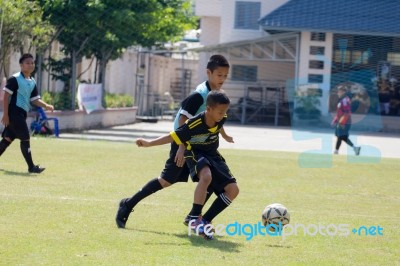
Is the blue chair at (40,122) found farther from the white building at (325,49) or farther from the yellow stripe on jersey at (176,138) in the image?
the yellow stripe on jersey at (176,138)

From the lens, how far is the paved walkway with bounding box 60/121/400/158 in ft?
89.0

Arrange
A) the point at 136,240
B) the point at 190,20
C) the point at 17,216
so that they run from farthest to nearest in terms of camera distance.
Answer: the point at 190,20 → the point at 17,216 → the point at 136,240

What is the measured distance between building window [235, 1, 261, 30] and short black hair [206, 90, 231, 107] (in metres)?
41.3

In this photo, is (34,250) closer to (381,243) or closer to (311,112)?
(381,243)

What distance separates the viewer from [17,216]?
9.69m

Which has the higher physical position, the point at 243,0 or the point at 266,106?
the point at 243,0

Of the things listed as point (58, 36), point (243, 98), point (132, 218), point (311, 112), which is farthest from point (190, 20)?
point (132, 218)

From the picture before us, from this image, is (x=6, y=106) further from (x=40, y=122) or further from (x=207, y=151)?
(x=40, y=122)

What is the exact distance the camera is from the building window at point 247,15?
49750 mm

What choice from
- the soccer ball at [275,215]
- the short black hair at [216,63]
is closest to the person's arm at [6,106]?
the short black hair at [216,63]

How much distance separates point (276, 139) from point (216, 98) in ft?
78.4

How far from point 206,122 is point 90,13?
844 inches

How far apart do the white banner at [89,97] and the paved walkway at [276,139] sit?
88 centimetres

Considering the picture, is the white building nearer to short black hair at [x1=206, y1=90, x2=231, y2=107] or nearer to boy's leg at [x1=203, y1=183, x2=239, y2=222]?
boy's leg at [x1=203, y1=183, x2=239, y2=222]
